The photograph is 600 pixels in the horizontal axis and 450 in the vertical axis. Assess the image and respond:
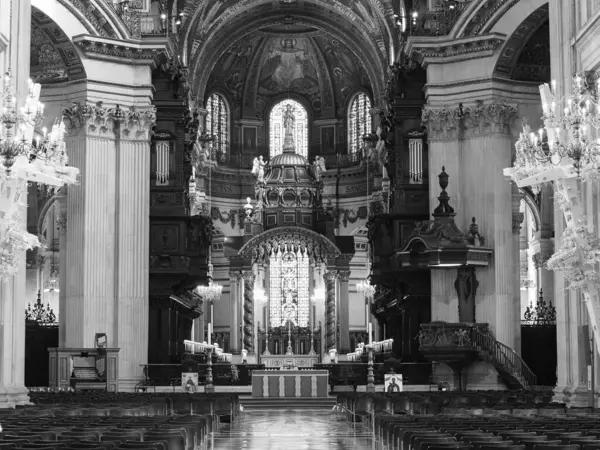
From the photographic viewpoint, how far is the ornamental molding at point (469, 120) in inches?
1459

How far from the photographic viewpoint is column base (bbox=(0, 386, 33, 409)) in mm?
25078

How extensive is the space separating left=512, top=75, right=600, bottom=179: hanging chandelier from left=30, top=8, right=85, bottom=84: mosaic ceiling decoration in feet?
64.7

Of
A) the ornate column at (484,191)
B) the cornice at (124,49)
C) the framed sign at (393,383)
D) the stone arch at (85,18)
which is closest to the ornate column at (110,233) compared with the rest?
the cornice at (124,49)

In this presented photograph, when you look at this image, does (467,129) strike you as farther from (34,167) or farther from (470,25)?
(34,167)

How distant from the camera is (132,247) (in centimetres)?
3753

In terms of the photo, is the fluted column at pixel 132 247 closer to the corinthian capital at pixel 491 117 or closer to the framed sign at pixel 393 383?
the framed sign at pixel 393 383

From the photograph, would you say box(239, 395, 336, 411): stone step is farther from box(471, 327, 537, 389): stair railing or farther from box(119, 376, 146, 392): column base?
box(471, 327, 537, 389): stair railing

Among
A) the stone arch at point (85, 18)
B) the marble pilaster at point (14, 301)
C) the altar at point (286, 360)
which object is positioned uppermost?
the stone arch at point (85, 18)

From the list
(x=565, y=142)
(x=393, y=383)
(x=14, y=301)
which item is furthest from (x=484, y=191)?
(x=565, y=142)

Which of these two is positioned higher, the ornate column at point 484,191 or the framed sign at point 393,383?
the ornate column at point 484,191

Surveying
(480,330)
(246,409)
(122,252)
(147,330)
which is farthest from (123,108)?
(480,330)

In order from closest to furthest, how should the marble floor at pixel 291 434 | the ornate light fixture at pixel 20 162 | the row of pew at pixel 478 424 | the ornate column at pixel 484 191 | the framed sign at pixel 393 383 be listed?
the row of pew at pixel 478 424 → the ornate light fixture at pixel 20 162 → the marble floor at pixel 291 434 → the framed sign at pixel 393 383 → the ornate column at pixel 484 191

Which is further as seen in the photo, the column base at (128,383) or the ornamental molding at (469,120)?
the ornamental molding at (469,120)

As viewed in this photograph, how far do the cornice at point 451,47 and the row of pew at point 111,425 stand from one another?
52.7 feet
